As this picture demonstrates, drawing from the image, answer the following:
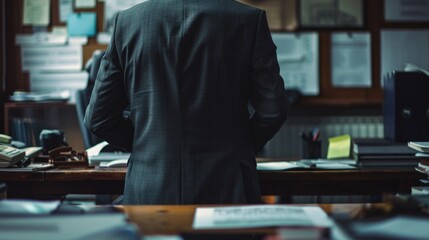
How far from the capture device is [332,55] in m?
4.54

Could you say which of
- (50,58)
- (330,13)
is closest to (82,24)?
(50,58)

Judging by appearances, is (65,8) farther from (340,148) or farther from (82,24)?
(340,148)

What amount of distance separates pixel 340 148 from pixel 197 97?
3.22 ft

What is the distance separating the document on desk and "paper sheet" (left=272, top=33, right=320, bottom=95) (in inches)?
132

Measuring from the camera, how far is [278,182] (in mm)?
2141

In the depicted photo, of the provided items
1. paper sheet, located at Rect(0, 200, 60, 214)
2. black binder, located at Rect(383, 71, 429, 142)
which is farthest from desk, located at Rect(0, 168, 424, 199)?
paper sheet, located at Rect(0, 200, 60, 214)

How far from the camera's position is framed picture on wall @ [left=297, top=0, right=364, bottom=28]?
4.52m

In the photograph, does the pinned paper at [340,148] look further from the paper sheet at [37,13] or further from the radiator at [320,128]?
the paper sheet at [37,13]

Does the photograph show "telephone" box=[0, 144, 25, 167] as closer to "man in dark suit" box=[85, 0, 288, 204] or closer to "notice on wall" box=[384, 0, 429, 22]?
"man in dark suit" box=[85, 0, 288, 204]

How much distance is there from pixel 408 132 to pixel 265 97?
1.01 meters

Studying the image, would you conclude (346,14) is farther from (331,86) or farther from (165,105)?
(165,105)

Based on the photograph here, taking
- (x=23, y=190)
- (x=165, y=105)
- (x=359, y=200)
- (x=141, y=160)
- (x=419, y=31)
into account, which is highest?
(x=419, y=31)

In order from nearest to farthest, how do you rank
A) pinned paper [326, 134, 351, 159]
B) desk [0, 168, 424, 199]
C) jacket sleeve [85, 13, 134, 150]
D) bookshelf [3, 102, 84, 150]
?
jacket sleeve [85, 13, 134, 150]
desk [0, 168, 424, 199]
pinned paper [326, 134, 351, 159]
bookshelf [3, 102, 84, 150]

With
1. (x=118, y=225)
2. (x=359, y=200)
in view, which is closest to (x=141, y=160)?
(x=118, y=225)
